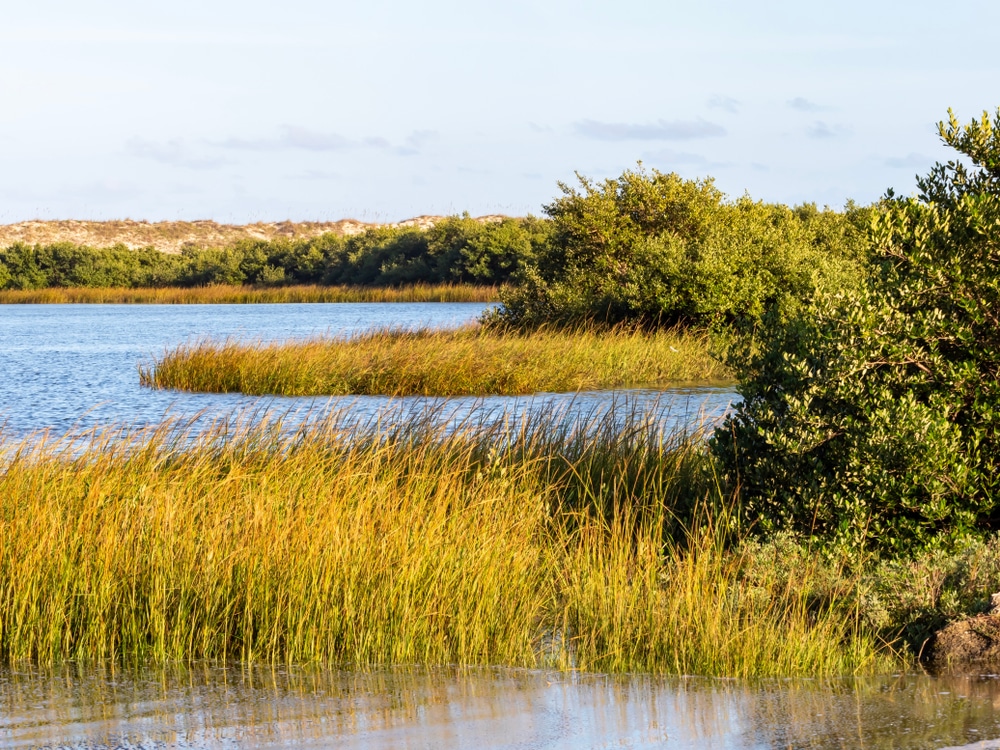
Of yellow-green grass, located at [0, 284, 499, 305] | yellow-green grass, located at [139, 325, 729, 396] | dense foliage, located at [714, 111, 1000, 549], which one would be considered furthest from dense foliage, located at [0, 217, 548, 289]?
dense foliage, located at [714, 111, 1000, 549]

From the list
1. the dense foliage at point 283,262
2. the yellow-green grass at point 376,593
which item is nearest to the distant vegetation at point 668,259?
the yellow-green grass at point 376,593

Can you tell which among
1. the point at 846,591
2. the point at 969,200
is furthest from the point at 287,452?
the point at 969,200

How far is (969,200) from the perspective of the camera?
7715mm

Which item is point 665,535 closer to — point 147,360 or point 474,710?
point 474,710

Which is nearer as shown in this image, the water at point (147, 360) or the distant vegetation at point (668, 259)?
the water at point (147, 360)

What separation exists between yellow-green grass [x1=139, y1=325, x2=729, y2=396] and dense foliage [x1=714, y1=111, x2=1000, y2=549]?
15660 mm

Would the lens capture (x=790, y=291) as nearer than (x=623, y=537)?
No

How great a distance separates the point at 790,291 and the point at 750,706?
2355 cm

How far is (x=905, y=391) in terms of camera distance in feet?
25.9

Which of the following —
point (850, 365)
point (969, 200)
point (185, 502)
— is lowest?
point (185, 502)

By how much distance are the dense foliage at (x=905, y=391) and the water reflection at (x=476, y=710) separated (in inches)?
65.4

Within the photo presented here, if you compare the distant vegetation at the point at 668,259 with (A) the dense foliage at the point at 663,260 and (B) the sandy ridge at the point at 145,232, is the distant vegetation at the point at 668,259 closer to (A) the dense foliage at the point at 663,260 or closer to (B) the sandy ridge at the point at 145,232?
(A) the dense foliage at the point at 663,260

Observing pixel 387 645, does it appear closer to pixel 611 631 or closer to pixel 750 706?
pixel 611 631

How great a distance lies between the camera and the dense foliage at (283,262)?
83.7 metres
